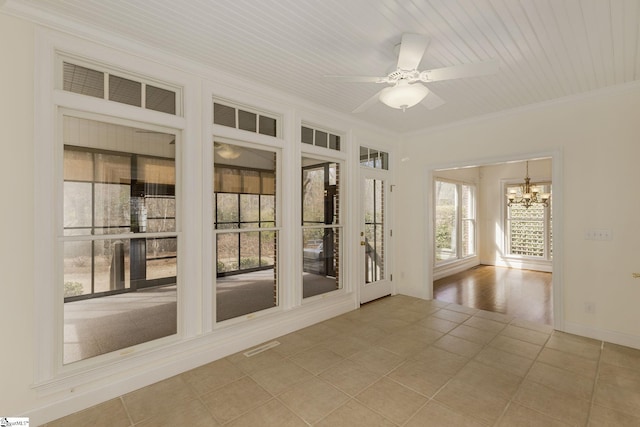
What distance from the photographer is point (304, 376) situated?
8.80 feet

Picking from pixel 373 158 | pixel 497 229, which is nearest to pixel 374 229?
pixel 373 158

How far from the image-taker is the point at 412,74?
2.29 metres

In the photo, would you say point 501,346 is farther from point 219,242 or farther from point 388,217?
point 219,242

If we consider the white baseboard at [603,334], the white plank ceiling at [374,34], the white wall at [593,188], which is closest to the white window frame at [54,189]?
the white plank ceiling at [374,34]

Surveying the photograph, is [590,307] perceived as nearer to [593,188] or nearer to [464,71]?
[593,188]

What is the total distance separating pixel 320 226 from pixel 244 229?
1170mm

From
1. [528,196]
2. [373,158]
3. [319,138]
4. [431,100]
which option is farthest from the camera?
[528,196]

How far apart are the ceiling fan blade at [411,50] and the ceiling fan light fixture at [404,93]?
128 mm

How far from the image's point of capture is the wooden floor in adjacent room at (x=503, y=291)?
14.5ft

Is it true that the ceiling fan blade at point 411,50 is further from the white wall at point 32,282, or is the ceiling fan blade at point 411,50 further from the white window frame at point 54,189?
the white window frame at point 54,189

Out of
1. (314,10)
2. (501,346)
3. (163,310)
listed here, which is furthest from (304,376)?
(314,10)

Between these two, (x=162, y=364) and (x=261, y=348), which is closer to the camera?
(x=162, y=364)

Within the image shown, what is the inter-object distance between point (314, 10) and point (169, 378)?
3.19 metres

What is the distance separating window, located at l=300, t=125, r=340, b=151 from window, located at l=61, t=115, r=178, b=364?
1673mm
